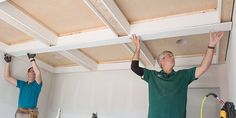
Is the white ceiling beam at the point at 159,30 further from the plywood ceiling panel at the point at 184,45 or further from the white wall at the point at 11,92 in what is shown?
the white wall at the point at 11,92

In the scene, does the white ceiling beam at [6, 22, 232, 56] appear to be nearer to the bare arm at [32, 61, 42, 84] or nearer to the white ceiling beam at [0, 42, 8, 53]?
the white ceiling beam at [0, 42, 8, 53]

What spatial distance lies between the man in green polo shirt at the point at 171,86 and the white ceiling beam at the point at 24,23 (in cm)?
143

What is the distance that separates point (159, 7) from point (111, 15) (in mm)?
480

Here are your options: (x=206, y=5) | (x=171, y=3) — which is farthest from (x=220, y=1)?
(x=171, y=3)

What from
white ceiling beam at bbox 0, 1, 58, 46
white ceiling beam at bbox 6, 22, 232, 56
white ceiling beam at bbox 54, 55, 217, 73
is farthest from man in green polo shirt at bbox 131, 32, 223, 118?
white ceiling beam at bbox 0, 1, 58, 46

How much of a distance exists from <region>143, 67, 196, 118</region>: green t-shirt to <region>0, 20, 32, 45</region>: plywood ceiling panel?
1.96 meters

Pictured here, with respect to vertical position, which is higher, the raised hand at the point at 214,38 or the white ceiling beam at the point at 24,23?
the white ceiling beam at the point at 24,23

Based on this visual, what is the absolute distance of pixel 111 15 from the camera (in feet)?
7.69

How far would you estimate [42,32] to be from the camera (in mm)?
2908

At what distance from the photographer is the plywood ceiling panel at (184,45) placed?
284 centimetres

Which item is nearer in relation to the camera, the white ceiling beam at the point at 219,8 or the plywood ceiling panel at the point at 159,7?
the white ceiling beam at the point at 219,8

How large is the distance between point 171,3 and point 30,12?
5.07ft

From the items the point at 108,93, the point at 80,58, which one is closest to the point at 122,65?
the point at 108,93

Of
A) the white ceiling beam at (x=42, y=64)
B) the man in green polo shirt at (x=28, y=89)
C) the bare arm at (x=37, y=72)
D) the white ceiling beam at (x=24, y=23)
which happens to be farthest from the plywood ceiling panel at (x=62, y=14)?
the white ceiling beam at (x=42, y=64)
